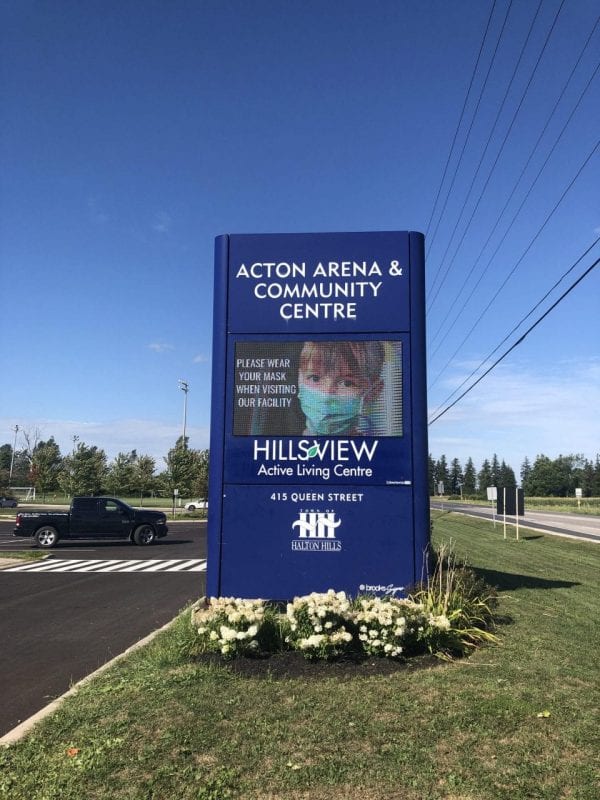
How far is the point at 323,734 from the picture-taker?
404 centimetres

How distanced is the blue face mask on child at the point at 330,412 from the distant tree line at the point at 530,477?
14339 cm

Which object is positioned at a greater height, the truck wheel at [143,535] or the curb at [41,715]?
the curb at [41,715]

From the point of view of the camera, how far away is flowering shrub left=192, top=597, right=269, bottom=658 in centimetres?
561

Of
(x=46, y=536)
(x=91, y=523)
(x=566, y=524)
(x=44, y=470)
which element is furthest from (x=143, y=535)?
(x=44, y=470)

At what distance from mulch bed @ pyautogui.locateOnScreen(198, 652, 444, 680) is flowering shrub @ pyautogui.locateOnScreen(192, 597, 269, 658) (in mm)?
108

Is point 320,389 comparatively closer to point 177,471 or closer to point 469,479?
point 177,471

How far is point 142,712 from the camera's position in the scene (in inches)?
176

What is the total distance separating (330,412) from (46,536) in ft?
61.7

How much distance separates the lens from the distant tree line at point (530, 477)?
155 m

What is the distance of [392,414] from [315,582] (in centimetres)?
224

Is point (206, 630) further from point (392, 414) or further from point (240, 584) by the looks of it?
point (392, 414)

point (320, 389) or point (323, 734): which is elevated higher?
point (320, 389)

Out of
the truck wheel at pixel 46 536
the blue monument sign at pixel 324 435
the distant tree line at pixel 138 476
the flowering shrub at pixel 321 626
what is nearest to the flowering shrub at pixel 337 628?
the flowering shrub at pixel 321 626

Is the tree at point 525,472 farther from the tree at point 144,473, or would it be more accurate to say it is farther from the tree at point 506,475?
the tree at point 144,473
